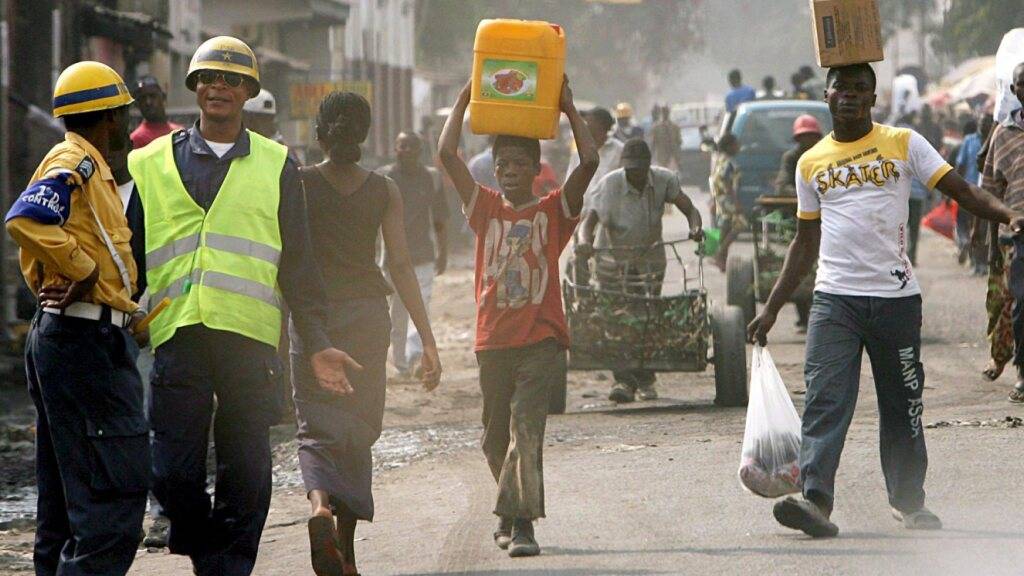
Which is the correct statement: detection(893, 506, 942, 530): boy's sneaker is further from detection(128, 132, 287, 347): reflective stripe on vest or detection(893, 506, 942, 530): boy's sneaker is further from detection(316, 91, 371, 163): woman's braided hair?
detection(128, 132, 287, 347): reflective stripe on vest

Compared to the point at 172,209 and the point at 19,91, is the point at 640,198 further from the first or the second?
the point at 19,91

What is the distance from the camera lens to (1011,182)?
10.6 m

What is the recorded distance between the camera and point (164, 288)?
592 cm

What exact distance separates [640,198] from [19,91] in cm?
976

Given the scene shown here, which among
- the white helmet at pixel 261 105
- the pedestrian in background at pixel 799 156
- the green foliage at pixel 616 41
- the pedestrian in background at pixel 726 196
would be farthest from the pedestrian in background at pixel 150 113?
the green foliage at pixel 616 41

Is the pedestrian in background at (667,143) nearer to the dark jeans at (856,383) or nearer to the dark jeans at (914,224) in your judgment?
the dark jeans at (914,224)

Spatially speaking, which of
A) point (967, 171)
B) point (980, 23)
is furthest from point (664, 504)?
point (980, 23)

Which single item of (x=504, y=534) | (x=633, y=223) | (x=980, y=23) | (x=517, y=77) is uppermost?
(x=980, y=23)

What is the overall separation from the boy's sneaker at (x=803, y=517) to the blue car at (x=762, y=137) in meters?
16.1

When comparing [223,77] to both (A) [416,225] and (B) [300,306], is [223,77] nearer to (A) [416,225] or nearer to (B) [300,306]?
(B) [300,306]

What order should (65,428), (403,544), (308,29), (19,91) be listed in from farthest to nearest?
(308,29) → (19,91) → (403,544) → (65,428)

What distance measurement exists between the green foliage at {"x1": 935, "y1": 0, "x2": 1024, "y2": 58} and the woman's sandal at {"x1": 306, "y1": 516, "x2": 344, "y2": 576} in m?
34.0

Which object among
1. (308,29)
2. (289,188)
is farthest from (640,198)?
(308,29)

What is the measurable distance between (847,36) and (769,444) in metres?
1.59
